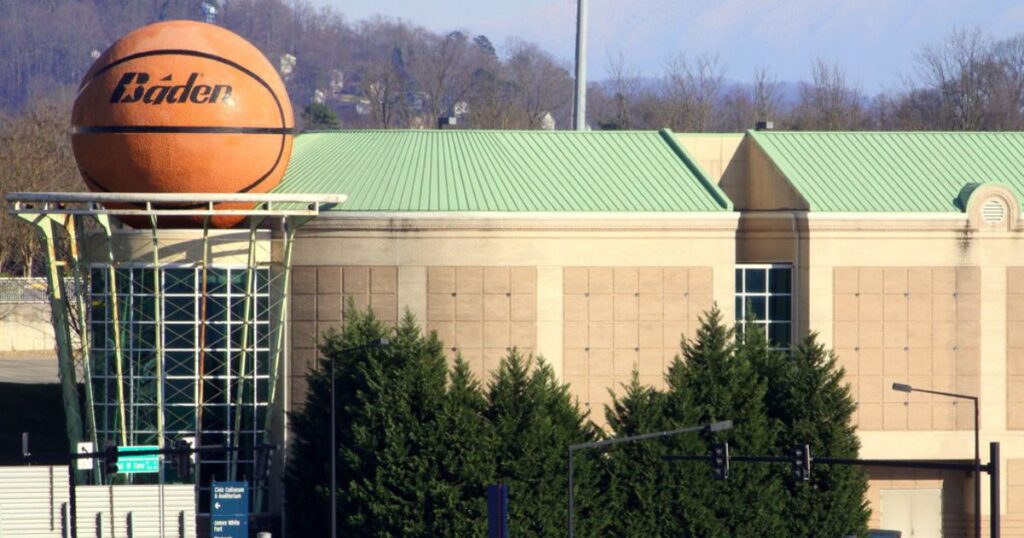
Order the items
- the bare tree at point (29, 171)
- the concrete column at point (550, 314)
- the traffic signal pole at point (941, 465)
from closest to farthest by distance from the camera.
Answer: the traffic signal pole at point (941, 465) → the concrete column at point (550, 314) → the bare tree at point (29, 171)

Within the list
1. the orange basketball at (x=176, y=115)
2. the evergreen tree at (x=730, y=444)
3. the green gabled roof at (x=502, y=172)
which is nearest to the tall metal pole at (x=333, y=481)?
the orange basketball at (x=176, y=115)

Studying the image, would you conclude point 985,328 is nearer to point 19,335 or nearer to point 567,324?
point 567,324

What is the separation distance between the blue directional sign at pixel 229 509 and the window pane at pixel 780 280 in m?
18.0

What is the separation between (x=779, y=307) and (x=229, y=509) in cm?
1867

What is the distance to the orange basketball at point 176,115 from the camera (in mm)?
54094

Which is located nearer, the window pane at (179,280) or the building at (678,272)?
the window pane at (179,280)

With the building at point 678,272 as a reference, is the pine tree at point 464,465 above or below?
below

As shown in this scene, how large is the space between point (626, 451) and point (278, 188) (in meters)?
14.4

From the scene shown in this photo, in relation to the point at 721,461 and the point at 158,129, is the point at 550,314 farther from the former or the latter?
the point at 158,129

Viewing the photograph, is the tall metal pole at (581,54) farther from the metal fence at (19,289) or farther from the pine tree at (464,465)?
the metal fence at (19,289)

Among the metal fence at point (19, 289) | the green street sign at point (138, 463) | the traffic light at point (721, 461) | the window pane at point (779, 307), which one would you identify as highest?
the metal fence at point (19, 289)

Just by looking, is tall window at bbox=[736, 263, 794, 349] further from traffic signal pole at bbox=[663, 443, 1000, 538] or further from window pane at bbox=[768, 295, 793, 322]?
traffic signal pole at bbox=[663, 443, 1000, 538]

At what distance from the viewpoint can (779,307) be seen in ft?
196

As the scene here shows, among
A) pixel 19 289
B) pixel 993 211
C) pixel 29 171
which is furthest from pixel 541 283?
pixel 29 171
